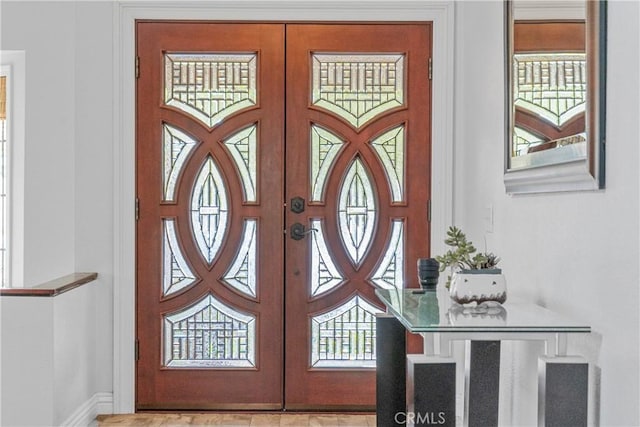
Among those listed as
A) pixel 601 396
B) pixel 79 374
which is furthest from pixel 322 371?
pixel 601 396

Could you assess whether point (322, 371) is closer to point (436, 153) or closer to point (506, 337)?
point (436, 153)

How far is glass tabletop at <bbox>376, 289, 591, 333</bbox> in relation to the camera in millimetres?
2133

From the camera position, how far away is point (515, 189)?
Result: 2.95 meters

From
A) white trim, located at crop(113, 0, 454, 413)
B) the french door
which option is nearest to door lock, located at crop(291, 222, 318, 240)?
the french door

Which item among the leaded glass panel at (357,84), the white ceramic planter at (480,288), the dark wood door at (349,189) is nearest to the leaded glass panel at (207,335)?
the dark wood door at (349,189)

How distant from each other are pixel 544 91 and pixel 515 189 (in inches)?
19.6

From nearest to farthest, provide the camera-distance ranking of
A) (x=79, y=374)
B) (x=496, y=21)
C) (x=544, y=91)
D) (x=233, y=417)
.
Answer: (x=544, y=91), (x=496, y=21), (x=79, y=374), (x=233, y=417)

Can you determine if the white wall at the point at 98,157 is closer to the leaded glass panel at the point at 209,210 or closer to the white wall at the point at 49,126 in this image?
the white wall at the point at 49,126

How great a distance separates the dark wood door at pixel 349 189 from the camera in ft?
13.6

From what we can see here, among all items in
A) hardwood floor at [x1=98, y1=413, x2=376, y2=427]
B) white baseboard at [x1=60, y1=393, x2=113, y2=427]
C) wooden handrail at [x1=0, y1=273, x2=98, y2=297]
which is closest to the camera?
→ wooden handrail at [x1=0, y1=273, x2=98, y2=297]

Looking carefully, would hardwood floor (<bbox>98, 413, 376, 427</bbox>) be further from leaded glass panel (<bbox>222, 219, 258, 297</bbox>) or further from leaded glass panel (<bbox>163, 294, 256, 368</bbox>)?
leaded glass panel (<bbox>222, 219, 258, 297</bbox>)

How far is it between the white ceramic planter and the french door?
1.65 metres

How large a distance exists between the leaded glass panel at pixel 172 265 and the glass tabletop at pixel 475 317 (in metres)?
1.62

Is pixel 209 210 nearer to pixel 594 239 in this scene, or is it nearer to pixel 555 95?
pixel 555 95
